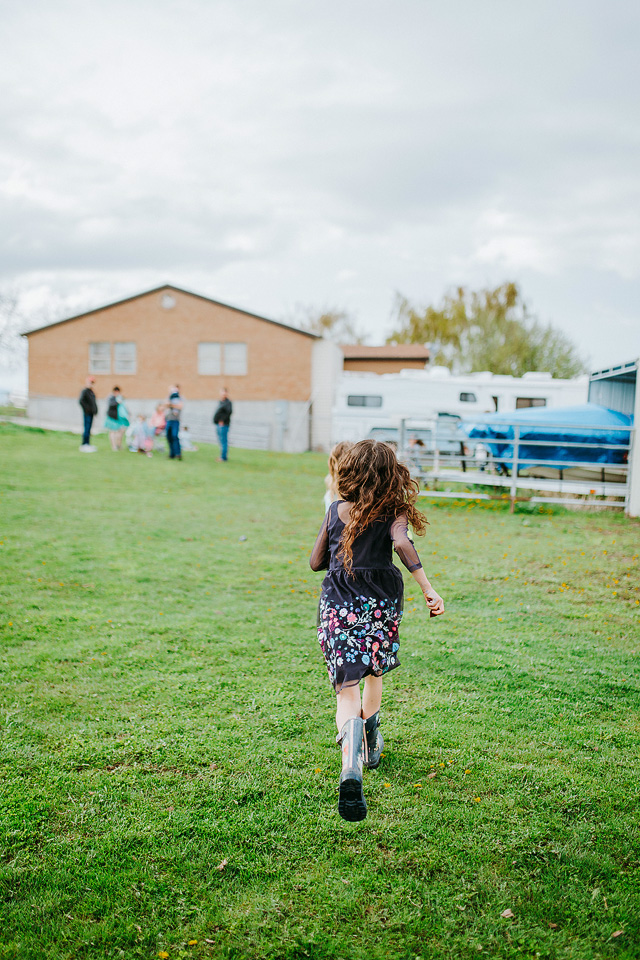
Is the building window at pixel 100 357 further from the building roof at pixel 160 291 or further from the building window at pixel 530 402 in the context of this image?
the building window at pixel 530 402

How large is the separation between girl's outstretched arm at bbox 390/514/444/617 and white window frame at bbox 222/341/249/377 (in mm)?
25577

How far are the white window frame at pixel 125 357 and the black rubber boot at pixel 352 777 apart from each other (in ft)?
91.3

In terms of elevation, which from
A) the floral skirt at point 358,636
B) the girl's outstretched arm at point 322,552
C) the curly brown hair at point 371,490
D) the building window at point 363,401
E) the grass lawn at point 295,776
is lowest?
the grass lawn at point 295,776

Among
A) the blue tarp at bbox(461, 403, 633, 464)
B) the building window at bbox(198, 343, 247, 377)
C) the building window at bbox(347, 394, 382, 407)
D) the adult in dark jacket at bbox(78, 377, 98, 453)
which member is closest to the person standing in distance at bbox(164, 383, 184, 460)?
the adult in dark jacket at bbox(78, 377, 98, 453)

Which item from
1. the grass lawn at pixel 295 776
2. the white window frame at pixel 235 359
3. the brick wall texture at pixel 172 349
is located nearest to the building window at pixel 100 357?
the brick wall texture at pixel 172 349

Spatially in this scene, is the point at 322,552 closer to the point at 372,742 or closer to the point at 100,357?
the point at 372,742

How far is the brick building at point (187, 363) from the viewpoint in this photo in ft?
90.5

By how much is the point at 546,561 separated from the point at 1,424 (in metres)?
18.9

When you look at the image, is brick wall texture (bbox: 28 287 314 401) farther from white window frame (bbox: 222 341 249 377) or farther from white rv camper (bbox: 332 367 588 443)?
white rv camper (bbox: 332 367 588 443)

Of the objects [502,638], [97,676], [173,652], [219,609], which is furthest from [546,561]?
[97,676]

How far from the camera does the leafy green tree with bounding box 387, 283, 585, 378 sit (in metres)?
36.7

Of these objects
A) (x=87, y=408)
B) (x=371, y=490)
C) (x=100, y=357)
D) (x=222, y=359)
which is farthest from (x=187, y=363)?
(x=371, y=490)

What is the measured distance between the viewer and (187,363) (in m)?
28.5

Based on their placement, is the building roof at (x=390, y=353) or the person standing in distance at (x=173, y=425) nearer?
the person standing in distance at (x=173, y=425)
